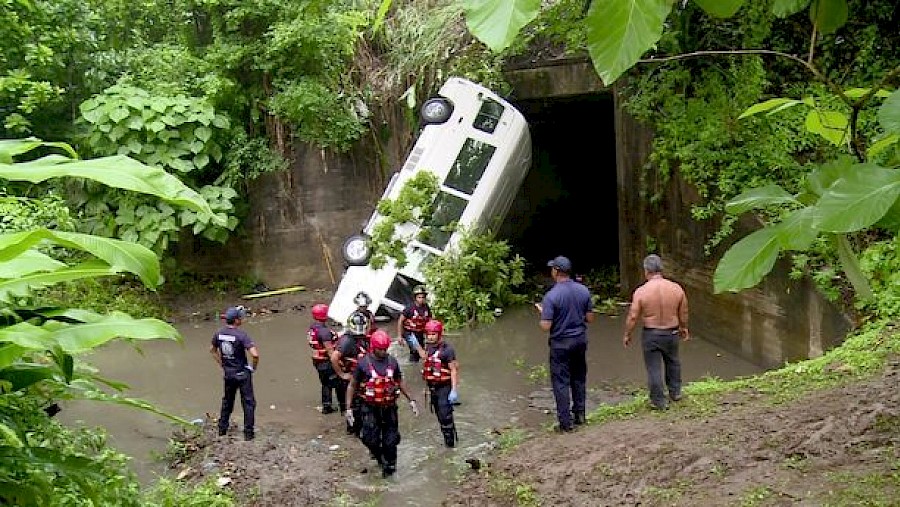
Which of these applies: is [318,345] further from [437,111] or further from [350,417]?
[437,111]

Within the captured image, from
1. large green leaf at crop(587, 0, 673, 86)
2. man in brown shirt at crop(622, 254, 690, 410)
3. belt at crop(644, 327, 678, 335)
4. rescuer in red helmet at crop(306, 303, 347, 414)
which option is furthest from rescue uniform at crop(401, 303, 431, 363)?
large green leaf at crop(587, 0, 673, 86)

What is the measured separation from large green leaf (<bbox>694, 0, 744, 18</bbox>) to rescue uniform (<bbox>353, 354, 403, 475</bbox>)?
6133mm

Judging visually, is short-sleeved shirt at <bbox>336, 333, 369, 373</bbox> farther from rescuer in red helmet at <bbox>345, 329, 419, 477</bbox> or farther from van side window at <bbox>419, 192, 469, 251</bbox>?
van side window at <bbox>419, 192, 469, 251</bbox>

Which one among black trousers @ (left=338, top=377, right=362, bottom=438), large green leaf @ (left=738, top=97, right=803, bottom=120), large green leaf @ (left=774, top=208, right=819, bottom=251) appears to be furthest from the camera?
black trousers @ (left=338, top=377, right=362, bottom=438)

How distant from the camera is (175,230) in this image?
13.0 metres

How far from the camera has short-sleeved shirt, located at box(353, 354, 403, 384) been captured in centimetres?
698

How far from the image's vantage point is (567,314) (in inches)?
280

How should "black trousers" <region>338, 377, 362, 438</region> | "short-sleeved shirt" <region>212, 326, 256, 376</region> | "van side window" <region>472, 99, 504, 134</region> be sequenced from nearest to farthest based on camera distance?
1. "black trousers" <region>338, 377, 362, 438</region>
2. "short-sleeved shirt" <region>212, 326, 256, 376</region>
3. "van side window" <region>472, 99, 504, 134</region>

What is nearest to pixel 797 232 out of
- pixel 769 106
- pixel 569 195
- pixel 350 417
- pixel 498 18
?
pixel 769 106

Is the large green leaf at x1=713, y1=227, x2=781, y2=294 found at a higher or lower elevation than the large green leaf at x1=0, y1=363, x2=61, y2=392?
higher

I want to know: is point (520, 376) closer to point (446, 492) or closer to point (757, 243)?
point (446, 492)

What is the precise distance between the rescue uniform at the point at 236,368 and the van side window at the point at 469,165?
4.88 meters

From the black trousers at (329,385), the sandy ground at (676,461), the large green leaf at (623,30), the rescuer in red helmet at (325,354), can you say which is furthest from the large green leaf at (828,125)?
the black trousers at (329,385)

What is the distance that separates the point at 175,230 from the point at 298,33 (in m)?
3.47
